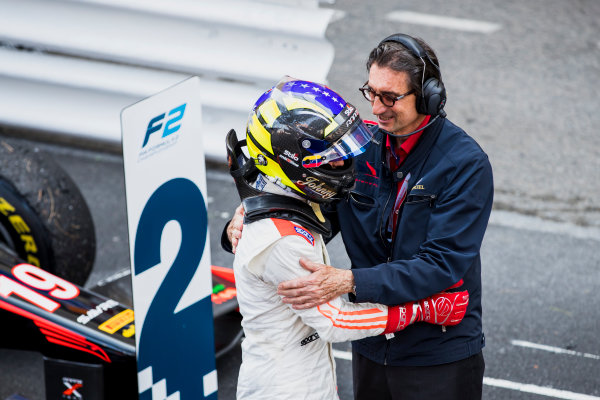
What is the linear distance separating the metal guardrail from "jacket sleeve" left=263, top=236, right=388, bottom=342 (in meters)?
3.60

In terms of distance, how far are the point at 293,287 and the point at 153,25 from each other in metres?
4.35

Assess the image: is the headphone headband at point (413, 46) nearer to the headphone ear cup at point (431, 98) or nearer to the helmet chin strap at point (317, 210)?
the headphone ear cup at point (431, 98)

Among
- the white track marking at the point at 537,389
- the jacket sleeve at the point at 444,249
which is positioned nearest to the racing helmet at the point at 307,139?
the jacket sleeve at the point at 444,249

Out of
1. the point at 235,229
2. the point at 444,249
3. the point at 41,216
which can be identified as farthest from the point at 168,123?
the point at 41,216

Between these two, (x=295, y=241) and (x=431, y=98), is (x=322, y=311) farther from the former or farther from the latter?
(x=431, y=98)

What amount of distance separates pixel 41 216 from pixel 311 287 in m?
2.51

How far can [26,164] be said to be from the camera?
466 centimetres

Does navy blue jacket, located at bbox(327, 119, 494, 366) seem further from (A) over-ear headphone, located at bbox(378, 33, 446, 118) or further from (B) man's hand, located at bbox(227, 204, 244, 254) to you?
(B) man's hand, located at bbox(227, 204, 244, 254)

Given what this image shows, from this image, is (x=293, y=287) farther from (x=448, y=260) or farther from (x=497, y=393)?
(x=497, y=393)

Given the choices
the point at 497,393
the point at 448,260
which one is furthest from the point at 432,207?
the point at 497,393

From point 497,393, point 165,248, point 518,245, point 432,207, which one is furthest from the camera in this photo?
point 518,245

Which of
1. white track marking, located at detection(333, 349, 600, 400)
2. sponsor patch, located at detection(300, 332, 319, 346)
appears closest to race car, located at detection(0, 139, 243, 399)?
sponsor patch, located at detection(300, 332, 319, 346)

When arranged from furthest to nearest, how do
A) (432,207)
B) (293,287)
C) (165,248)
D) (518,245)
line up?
(518,245)
(165,248)
(432,207)
(293,287)

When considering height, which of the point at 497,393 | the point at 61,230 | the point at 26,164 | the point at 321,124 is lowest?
the point at 497,393
